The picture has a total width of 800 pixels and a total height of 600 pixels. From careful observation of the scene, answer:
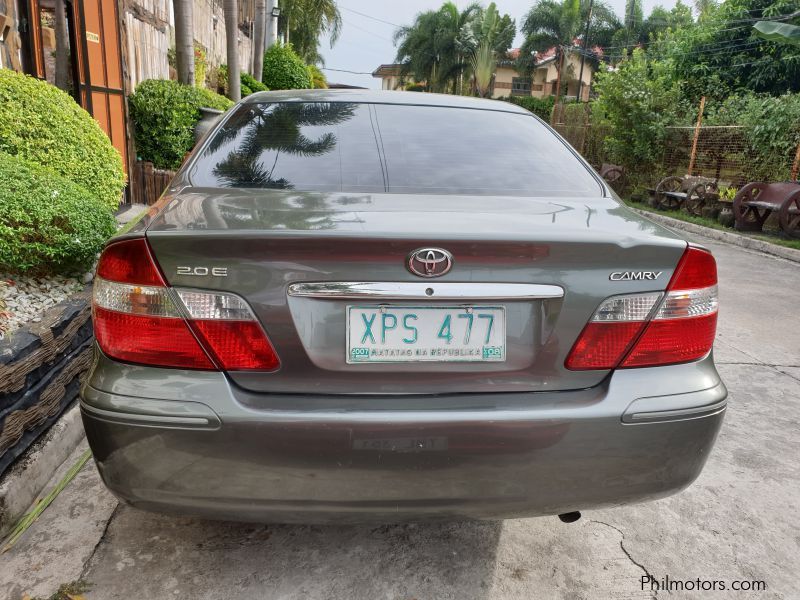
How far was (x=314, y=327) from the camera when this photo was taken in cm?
150

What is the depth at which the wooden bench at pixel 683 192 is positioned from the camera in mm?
11523

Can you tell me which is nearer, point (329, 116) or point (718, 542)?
point (718, 542)

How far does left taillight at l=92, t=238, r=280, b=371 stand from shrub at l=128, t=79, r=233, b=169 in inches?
294

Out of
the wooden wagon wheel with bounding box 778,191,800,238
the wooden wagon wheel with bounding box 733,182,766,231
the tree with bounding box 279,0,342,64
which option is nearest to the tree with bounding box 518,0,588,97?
the tree with bounding box 279,0,342,64

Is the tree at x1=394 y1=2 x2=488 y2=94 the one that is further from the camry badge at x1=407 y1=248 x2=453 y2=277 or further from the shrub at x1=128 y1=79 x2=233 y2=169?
the camry badge at x1=407 y1=248 x2=453 y2=277

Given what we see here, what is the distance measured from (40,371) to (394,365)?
1.65m

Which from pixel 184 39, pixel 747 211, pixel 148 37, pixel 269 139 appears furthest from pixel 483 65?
pixel 269 139

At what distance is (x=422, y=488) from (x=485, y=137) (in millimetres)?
1397

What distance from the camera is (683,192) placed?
12203 mm

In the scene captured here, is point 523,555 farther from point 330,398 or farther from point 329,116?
point 329,116

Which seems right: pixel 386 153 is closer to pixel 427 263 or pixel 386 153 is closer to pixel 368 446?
pixel 427 263

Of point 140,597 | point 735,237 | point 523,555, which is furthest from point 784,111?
point 140,597

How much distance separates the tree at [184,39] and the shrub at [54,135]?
18.2 feet

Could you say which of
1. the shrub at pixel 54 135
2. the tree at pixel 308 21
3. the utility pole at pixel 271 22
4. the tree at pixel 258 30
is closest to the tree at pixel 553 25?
the tree at pixel 308 21
